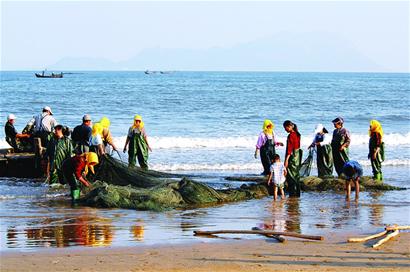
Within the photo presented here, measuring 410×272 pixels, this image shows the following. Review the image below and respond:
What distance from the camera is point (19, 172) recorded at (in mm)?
17766

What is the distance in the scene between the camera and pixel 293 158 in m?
14.4

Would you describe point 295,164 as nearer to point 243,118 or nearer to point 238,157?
point 238,157

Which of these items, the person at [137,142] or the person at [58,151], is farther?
the person at [137,142]

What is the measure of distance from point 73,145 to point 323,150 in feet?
17.9

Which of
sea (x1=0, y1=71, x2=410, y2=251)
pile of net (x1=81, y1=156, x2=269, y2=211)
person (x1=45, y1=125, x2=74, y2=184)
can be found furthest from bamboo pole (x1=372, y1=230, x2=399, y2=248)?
person (x1=45, y1=125, x2=74, y2=184)

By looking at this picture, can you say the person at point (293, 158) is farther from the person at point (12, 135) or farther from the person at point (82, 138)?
Result: the person at point (12, 135)

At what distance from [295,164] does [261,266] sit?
237 inches

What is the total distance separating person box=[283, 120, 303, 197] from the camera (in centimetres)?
1425

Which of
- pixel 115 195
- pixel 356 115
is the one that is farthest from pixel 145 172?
pixel 356 115

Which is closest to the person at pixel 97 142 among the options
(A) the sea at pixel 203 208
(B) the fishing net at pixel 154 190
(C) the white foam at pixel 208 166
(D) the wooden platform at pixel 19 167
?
(B) the fishing net at pixel 154 190

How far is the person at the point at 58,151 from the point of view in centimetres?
1545

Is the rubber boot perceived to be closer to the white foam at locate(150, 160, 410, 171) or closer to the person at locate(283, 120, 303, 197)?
the person at locate(283, 120, 303, 197)

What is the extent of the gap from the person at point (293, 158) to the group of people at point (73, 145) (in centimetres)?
352

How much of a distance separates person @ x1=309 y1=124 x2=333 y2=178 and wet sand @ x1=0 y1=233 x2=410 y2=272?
7.05m
